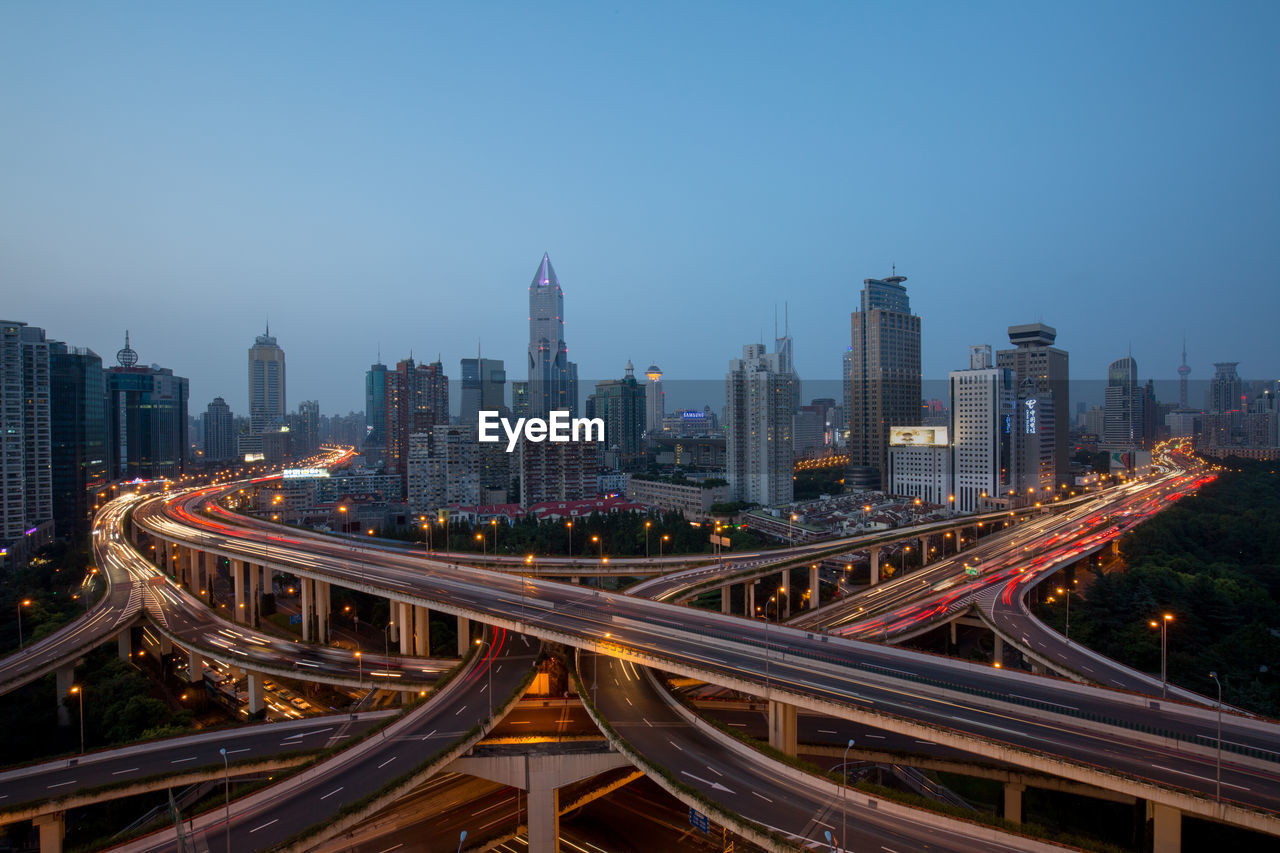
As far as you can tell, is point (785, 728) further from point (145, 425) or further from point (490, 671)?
point (145, 425)

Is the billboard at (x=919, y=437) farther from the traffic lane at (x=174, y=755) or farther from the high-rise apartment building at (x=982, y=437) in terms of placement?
the traffic lane at (x=174, y=755)

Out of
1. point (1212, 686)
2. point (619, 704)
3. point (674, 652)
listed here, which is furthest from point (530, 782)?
point (1212, 686)

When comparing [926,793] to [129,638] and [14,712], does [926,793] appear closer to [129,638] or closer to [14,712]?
[14,712]

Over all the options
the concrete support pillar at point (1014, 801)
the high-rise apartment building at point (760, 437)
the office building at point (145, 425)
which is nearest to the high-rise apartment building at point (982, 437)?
the high-rise apartment building at point (760, 437)

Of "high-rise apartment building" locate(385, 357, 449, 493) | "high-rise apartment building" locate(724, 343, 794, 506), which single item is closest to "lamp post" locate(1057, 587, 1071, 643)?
"high-rise apartment building" locate(724, 343, 794, 506)

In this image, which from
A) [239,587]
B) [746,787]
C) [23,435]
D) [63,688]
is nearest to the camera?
[746,787]

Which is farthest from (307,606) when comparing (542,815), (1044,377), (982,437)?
(1044,377)
